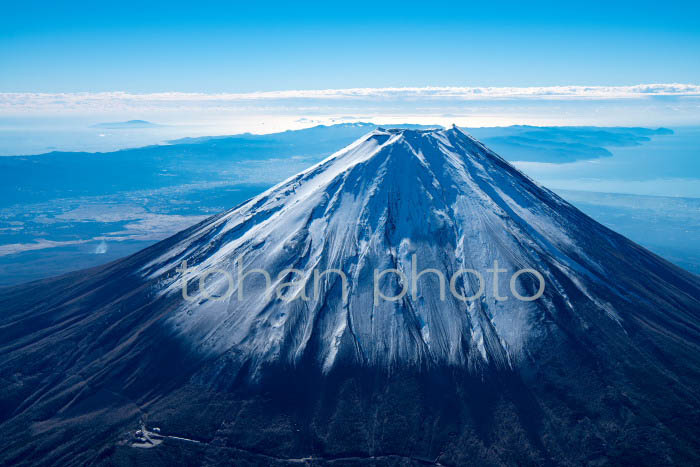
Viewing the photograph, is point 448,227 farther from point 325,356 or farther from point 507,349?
point 325,356

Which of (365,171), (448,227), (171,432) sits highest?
(365,171)

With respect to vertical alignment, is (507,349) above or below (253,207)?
below

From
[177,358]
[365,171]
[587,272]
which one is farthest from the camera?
[365,171]

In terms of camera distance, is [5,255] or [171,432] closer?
[171,432]

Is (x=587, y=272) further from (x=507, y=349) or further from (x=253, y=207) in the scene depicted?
(x=253, y=207)

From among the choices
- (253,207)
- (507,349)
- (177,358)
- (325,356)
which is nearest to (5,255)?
(253,207)

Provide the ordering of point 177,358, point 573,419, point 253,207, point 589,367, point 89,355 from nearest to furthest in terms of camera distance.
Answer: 1. point 573,419
2. point 589,367
3. point 177,358
4. point 89,355
5. point 253,207

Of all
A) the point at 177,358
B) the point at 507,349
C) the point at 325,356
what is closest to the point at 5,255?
the point at 177,358
